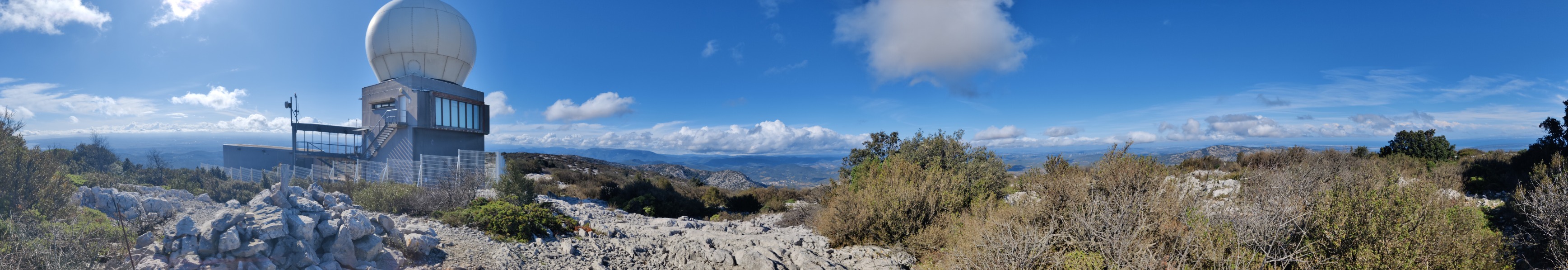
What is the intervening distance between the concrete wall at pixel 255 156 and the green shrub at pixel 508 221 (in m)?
15.9

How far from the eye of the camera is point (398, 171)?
17.3 metres

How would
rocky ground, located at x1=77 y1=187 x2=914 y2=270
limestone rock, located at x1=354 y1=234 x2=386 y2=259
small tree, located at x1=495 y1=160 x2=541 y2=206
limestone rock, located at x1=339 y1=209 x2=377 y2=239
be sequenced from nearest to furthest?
rocky ground, located at x1=77 y1=187 x2=914 y2=270
limestone rock, located at x1=339 y1=209 x2=377 y2=239
limestone rock, located at x1=354 y1=234 x2=386 y2=259
small tree, located at x1=495 y1=160 x2=541 y2=206

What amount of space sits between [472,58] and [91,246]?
17558mm

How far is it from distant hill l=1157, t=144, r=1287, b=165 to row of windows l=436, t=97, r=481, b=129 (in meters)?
27.1

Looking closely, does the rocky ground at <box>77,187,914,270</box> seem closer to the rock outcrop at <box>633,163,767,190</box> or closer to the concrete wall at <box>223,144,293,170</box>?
the concrete wall at <box>223,144,293,170</box>

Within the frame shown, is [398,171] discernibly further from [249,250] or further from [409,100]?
[249,250]

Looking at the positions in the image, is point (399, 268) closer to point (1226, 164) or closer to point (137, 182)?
point (137, 182)

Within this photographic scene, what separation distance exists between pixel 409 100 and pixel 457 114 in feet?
5.58

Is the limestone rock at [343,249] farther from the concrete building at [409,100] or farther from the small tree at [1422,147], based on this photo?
the small tree at [1422,147]

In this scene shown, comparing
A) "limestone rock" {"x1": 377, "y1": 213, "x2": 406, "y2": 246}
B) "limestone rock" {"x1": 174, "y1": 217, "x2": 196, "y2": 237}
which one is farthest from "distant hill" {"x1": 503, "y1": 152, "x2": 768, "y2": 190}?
"limestone rock" {"x1": 174, "y1": 217, "x2": 196, "y2": 237}

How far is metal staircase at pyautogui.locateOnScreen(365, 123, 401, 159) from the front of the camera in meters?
17.5

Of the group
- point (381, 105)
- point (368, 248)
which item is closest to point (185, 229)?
point (368, 248)

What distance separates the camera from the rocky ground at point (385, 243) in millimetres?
4594

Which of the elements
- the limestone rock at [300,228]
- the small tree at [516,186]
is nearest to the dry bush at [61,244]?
the limestone rock at [300,228]
